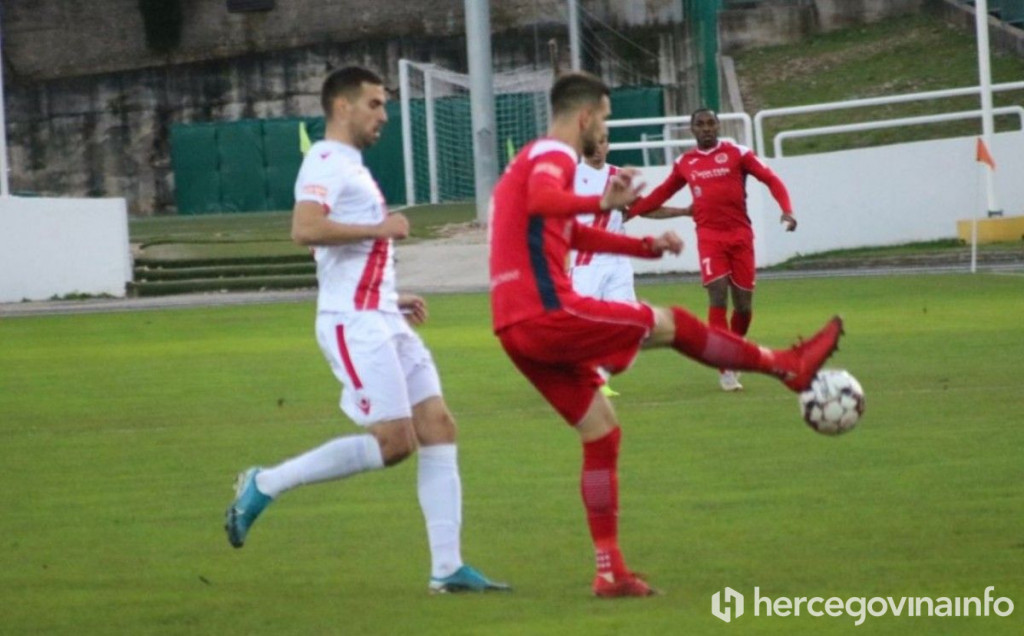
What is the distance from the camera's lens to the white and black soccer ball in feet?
28.5

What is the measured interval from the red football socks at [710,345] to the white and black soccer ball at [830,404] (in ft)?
1.36

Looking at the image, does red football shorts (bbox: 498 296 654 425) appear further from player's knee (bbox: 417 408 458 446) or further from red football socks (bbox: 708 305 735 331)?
red football socks (bbox: 708 305 735 331)

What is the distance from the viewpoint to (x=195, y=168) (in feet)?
175

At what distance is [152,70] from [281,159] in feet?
14.2

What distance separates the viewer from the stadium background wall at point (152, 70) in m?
52.7

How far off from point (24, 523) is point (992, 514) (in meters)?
4.93

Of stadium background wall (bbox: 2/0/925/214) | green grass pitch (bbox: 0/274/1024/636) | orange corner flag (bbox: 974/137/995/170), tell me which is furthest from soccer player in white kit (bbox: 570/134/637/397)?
stadium background wall (bbox: 2/0/925/214)

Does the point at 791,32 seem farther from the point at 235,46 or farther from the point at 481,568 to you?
the point at 481,568

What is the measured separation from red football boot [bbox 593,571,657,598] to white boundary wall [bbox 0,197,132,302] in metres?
25.8

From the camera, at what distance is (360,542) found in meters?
9.89

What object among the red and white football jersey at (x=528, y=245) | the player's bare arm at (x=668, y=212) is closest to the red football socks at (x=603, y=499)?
the red and white football jersey at (x=528, y=245)

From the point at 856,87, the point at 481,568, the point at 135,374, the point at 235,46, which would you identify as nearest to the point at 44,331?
the point at 135,374

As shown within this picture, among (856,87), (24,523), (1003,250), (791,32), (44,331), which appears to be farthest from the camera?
(791,32)

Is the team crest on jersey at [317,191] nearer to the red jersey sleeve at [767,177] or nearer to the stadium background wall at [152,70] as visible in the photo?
the red jersey sleeve at [767,177]
